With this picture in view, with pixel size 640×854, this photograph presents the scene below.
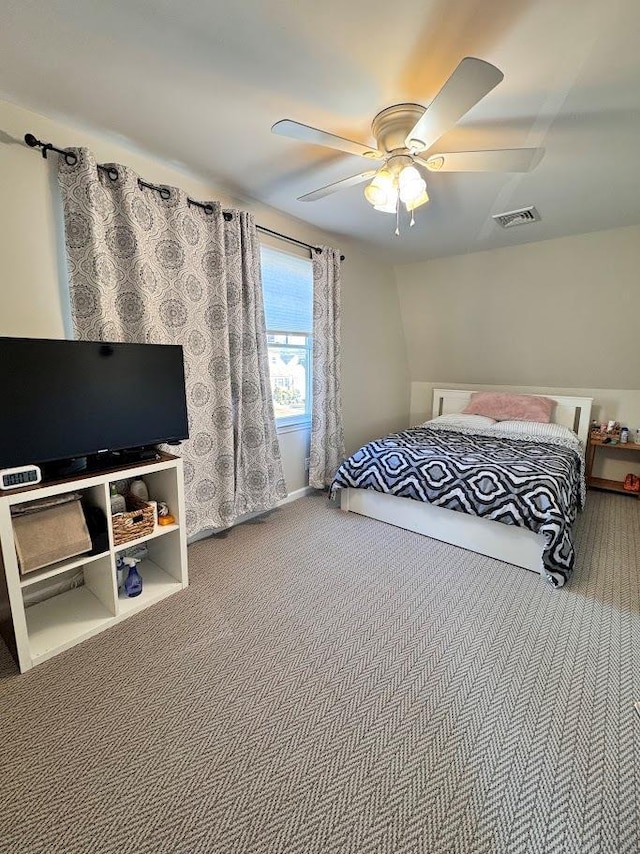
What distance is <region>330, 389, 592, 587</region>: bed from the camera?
216 centimetres

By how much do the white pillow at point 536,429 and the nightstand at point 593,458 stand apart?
0.26 m

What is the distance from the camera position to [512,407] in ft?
12.6

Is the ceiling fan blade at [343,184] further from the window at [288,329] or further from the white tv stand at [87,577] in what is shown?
the white tv stand at [87,577]

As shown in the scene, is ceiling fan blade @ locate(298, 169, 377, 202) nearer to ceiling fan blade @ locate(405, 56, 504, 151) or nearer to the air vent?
ceiling fan blade @ locate(405, 56, 504, 151)

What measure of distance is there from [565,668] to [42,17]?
10.3ft

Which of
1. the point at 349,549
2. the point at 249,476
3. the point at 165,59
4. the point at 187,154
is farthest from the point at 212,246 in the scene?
the point at 349,549

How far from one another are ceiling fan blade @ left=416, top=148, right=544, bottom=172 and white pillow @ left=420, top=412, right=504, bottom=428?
2475mm

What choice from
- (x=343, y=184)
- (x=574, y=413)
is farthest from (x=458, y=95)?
(x=574, y=413)

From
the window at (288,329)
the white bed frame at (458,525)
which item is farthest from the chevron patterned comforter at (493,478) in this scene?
the window at (288,329)

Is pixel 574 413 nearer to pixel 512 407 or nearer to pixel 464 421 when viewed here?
pixel 512 407

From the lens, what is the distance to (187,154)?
2084 millimetres

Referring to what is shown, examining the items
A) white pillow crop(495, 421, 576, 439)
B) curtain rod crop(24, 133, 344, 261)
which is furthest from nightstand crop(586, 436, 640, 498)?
curtain rod crop(24, 133, 344, 261)

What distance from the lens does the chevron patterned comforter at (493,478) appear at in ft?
7.11

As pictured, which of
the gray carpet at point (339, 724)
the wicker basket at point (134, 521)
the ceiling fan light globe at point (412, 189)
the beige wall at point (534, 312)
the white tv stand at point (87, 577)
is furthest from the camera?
the beige wall at point (534, 312)
